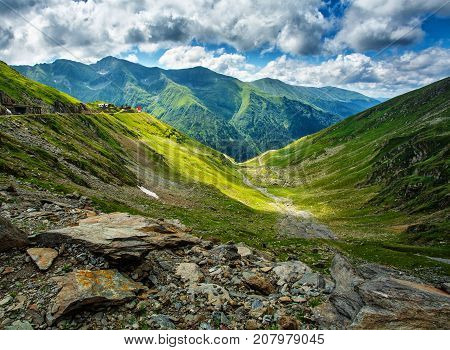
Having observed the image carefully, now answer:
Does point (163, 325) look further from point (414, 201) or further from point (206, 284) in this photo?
point (414, 201)

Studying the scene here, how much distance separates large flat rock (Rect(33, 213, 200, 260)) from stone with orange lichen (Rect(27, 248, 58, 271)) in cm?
90

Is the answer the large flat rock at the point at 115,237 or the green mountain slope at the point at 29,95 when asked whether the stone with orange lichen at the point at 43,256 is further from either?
the green mountain slope at the point at 29,95

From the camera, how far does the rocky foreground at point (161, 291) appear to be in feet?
52.9

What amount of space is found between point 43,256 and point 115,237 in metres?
4.15

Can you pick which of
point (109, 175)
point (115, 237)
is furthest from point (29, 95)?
point (115, 237)

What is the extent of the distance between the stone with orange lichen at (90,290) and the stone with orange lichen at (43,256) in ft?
4.59

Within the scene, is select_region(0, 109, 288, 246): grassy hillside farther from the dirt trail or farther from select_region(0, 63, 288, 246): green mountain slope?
the dirt trail

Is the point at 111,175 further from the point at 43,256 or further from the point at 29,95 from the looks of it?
the point at 29,95

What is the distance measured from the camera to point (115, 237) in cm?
2069

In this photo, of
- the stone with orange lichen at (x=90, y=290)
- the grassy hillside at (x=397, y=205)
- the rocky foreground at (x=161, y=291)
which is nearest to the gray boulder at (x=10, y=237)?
the rocky foreground at (x=161, y=291)

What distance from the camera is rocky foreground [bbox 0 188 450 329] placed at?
16.1 m
